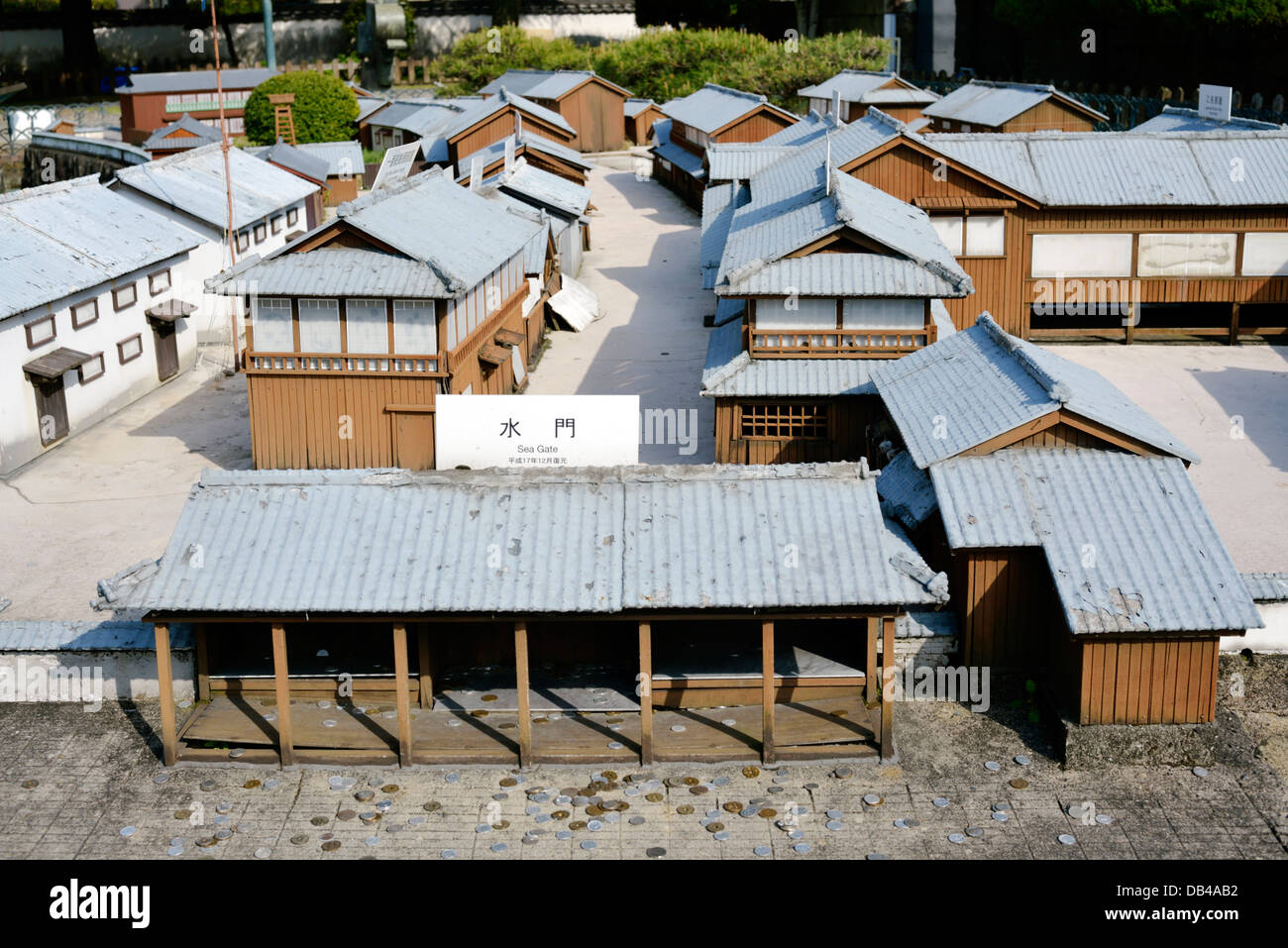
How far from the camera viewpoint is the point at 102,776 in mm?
19500

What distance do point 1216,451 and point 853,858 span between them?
1747cm

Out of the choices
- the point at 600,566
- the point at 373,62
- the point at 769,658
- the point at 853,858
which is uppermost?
the point at 373,62

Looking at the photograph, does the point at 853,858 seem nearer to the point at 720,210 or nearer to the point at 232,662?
the point at 232,662

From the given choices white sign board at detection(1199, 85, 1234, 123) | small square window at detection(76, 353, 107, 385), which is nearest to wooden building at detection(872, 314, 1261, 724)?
small square window at detection(76, 353, 107, 385)

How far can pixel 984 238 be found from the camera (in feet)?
128

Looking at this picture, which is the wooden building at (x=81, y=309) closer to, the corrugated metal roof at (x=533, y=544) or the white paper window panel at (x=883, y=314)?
the corrugated metal roof at (x=533, y=544)

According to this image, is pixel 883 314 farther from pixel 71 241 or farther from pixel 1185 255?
pixel 71 241

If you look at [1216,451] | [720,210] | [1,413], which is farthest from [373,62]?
[1216,451]

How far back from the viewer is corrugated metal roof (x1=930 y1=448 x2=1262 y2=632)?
63.2ft

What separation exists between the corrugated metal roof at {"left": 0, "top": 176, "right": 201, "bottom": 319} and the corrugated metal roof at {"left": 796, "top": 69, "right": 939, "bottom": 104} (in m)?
33.8

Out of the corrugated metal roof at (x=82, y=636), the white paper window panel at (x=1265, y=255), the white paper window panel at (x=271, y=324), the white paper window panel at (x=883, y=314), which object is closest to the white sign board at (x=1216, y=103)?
the white paper window panel at (x=1265, y=255)

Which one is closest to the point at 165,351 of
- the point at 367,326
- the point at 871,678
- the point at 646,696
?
the point at 367,326

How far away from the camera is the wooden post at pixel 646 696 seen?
1912 centimetres

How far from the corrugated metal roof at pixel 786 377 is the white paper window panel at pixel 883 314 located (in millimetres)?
751
